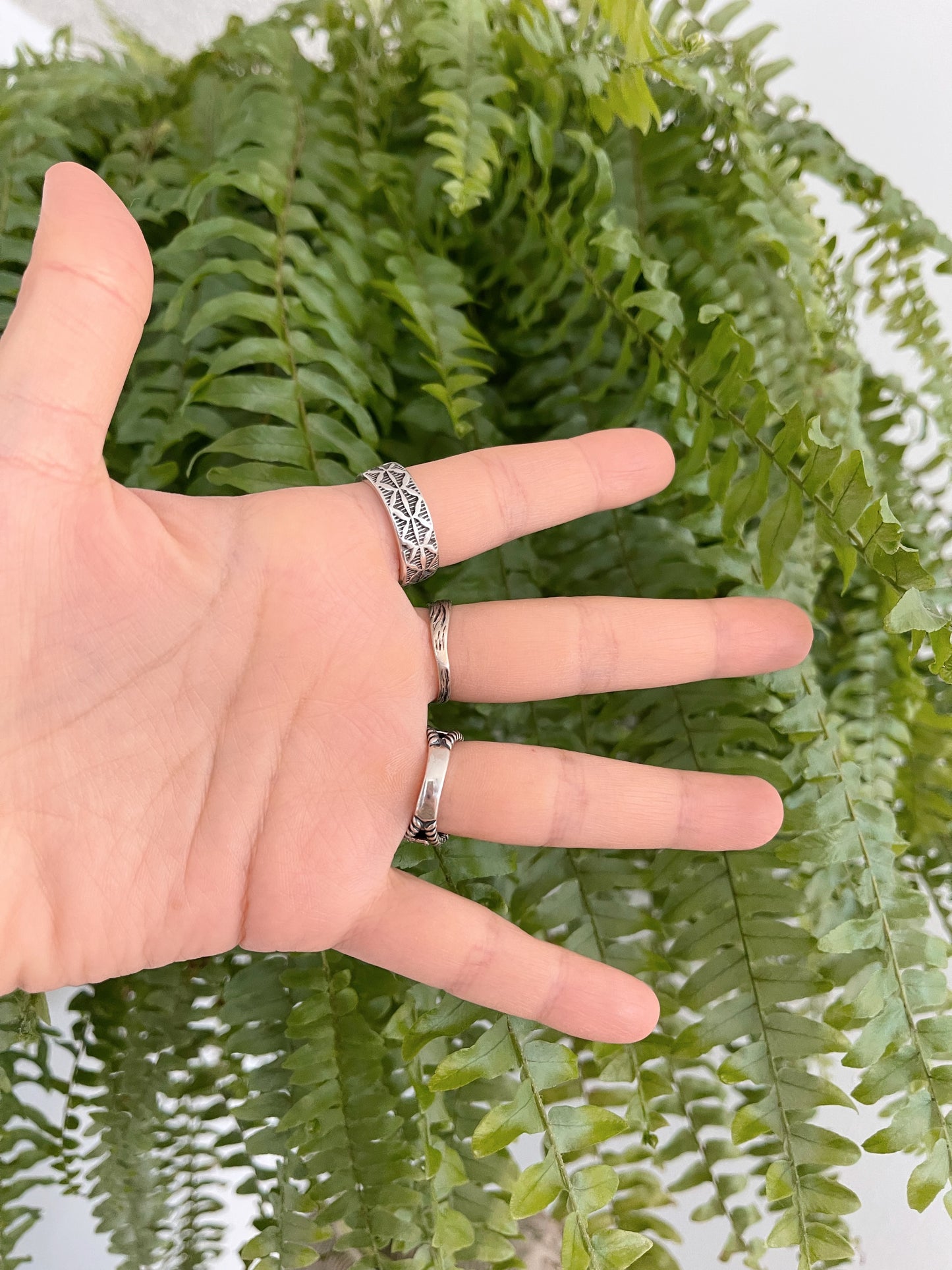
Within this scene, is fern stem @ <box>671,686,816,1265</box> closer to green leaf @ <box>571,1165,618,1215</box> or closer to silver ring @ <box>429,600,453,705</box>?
green leaf @ <box>571,1165,618,1215</box>

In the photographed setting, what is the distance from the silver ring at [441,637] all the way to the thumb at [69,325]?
298 mm

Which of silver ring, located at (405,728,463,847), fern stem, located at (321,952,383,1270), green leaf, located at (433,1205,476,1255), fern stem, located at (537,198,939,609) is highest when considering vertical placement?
fern stem, located at (537,198,939,609)

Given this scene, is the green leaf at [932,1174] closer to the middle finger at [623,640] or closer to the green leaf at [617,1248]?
the green leaf at [617,1248]

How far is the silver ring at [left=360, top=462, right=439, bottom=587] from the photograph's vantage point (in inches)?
28.8

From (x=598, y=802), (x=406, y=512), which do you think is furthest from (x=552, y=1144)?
(x=406, y=512)

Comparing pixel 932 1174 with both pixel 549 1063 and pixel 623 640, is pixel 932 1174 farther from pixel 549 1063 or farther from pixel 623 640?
pixel 623 640

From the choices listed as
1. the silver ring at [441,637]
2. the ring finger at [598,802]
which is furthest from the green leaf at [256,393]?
the ring finger at [598,802]

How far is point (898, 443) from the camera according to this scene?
97 cm

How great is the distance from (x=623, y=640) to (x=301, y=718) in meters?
0.28

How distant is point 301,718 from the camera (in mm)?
735

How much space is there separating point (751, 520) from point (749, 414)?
194mm

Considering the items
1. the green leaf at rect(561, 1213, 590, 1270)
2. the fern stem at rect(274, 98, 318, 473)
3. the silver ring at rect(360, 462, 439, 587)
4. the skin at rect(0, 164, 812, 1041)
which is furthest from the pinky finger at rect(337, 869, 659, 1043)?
the fern stem at rect(274, 98, 318, 473)

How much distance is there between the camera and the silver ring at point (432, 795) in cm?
73

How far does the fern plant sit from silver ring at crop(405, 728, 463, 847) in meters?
0.02
